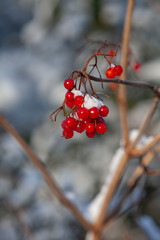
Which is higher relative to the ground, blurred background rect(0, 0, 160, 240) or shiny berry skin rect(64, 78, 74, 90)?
blurred background rect(0, 0, 160, 240)

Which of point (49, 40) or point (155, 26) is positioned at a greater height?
point (49, 40)

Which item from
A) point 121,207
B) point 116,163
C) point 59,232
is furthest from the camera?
point 59,232

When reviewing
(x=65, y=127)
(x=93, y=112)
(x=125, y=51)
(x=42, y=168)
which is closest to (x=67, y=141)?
(x=42, y=168)

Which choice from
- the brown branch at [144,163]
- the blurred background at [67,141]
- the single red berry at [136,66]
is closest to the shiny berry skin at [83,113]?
the brown branch at [144,163]

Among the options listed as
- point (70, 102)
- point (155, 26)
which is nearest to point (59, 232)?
point (70, 102)

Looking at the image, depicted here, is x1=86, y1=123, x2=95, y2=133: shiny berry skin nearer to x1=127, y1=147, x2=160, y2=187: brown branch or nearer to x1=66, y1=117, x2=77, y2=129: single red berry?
x1=66, y1=117, x2=77, y2=129: single red berry

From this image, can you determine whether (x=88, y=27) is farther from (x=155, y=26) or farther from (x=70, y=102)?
(x=70, y=102)

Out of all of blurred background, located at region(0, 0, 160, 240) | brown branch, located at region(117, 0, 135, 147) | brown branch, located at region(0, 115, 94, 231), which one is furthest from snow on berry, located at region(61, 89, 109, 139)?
blurred background, located at region(0, 0, 160, 240)

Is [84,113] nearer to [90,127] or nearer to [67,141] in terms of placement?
[90,127]
